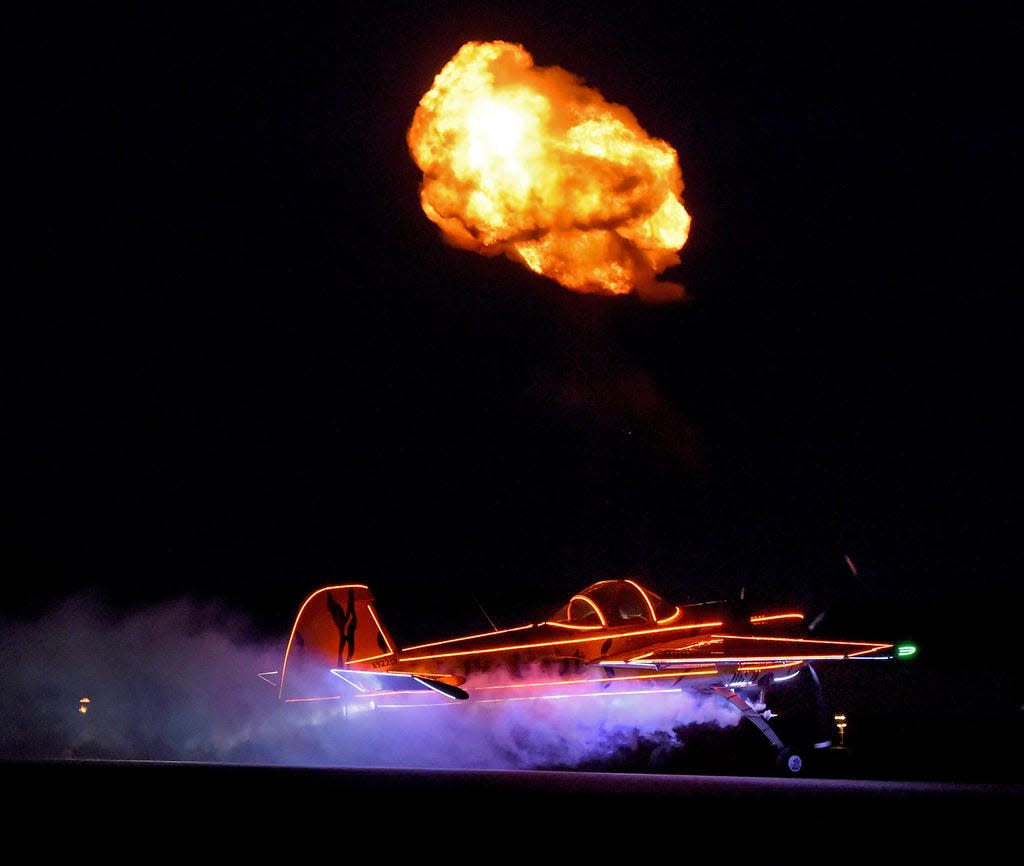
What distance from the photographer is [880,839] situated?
21.1ft

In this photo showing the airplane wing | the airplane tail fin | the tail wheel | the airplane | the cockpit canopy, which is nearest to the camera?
the airplane wing

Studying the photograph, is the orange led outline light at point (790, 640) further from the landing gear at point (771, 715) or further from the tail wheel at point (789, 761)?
the tail wheel at point (789, 761)

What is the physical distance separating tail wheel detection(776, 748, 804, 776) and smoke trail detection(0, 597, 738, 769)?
1.54 meters

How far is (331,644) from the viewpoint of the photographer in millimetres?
17344

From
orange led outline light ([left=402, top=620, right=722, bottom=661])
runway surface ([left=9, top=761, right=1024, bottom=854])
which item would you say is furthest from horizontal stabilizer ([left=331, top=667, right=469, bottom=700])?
runway surface ([left=9, top=761, right=1024, bottom=854])

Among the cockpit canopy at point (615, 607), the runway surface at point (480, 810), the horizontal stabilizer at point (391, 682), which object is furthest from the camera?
the cockpit canopy at point (615, 607)

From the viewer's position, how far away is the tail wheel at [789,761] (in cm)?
1714

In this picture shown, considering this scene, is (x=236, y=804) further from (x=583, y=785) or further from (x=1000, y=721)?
(x=1000, y=721)

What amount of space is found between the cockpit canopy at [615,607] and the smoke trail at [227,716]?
164 centimetres

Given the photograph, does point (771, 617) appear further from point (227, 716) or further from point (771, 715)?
point (227, 716)

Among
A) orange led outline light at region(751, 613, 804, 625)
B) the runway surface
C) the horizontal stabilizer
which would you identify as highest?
orange led outline light at region(751, 613, 804, 625)

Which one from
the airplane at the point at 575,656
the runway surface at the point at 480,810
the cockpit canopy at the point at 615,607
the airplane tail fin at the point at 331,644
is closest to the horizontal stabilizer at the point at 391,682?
the airplane at the point at 575,656

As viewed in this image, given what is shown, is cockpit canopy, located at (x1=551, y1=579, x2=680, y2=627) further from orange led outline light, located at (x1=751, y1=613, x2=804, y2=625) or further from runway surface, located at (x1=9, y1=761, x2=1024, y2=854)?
runway surface, located at (x1=9, y1=761, x2=1024, y2=854)

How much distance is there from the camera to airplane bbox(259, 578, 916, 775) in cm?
1648
